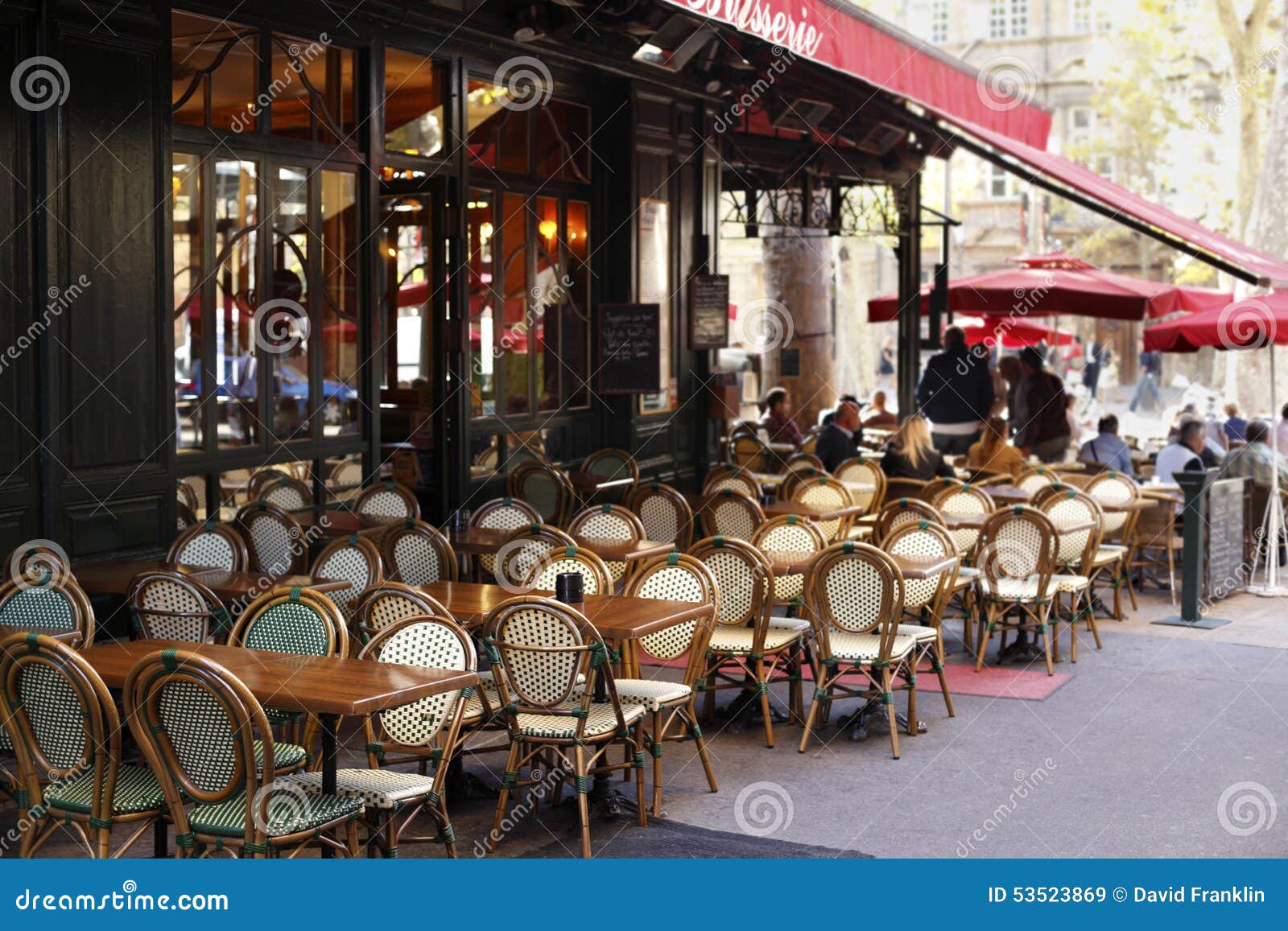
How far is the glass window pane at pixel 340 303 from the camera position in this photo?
9938 millimetres

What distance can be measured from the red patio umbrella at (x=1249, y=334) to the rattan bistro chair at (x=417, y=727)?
7182mm

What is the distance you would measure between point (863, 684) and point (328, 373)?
3.97m

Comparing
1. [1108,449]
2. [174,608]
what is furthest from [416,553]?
[1108,449]

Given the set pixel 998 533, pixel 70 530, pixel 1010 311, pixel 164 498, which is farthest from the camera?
pixel 1010 311

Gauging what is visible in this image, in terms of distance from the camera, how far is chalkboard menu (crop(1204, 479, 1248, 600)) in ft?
36.0

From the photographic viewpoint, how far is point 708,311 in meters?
13.8

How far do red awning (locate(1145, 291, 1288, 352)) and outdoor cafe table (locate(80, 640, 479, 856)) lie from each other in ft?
25.6

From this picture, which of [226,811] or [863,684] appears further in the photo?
[863,684]

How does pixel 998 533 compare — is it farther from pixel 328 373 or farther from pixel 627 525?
pixel 328 373

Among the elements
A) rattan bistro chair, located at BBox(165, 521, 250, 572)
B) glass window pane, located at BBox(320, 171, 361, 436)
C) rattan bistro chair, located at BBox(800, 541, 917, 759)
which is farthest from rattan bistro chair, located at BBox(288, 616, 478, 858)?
glass window pane, located at BBox(320, 171, 361, 436)

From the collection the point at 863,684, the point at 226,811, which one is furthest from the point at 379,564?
the point at 863,684

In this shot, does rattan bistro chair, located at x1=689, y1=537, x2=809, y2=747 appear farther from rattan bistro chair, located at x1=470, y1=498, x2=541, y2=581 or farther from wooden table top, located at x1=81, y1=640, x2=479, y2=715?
wooden table top, located at x1=81, y1=640, x2=479, y2=715

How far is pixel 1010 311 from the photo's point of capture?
635 inches

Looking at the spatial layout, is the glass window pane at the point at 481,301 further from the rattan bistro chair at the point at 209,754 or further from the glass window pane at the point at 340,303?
the rattan bistro chair at the point at 209,754
